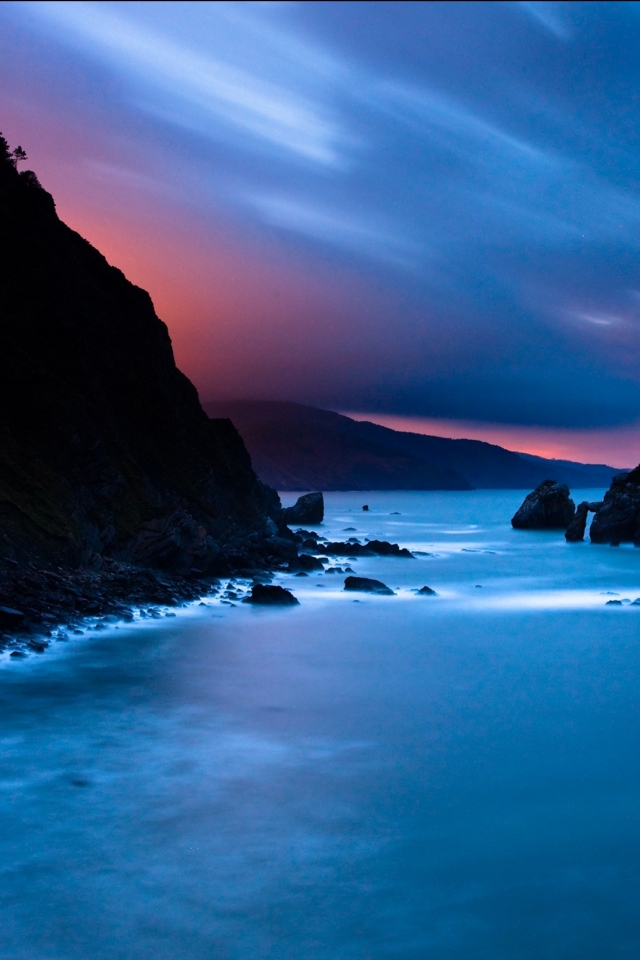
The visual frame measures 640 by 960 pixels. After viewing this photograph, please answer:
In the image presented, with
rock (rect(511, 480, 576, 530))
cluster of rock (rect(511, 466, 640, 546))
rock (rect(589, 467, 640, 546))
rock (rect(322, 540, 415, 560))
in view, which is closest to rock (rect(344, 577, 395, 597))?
rock (rect(322, 540, 415, 560))

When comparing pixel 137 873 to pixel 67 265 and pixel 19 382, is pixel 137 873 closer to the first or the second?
pixel 19 382

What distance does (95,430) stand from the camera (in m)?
31.4

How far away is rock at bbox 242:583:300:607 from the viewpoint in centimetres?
2689

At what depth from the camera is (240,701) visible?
16.3 m

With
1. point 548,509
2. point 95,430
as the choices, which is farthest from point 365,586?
point 548,509

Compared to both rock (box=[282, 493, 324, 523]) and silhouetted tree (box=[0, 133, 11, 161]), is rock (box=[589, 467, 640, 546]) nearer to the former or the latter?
rock (box=[282, 493, 324, 523])

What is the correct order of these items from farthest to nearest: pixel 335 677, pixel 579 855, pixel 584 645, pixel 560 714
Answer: pixel 584 645, pixel 335 677, pixel 560 714, pixel 579 855

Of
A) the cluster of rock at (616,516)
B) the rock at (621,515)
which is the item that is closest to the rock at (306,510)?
the cluster of rock at (616,516)

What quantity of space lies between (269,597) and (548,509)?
5307 cm

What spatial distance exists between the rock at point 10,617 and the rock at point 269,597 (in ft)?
30.6

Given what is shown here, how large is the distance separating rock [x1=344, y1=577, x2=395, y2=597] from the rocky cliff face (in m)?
4.94

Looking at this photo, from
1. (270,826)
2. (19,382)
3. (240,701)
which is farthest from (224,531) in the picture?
(270,826)

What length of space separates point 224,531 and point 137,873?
32.2 meters

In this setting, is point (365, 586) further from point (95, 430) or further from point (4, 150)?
point (4, 150)
